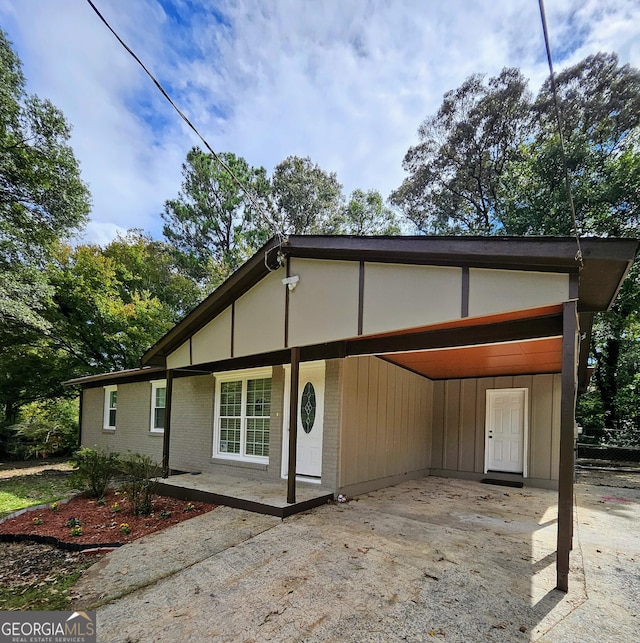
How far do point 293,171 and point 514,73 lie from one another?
1192 cm

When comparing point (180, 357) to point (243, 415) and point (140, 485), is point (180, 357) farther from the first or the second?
point (140, 485)

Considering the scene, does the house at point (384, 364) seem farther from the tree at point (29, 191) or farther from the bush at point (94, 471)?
the tree at point (29, 191)

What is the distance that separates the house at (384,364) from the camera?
3.43 m

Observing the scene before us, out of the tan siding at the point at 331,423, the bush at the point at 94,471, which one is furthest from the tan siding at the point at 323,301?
the bush at the point at 94,471

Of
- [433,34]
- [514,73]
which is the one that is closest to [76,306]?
[433,34]

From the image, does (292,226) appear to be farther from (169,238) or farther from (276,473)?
(276,473)

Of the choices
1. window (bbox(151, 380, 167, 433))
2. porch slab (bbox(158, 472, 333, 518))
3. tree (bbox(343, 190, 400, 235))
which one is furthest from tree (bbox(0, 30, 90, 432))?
tree (bbox(343, 190, 400, 235))

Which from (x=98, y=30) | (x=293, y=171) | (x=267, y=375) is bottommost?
(x=267, y=375)

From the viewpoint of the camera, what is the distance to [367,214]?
71.1 ft

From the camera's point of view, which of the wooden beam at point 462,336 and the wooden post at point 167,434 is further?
the wooden post at point 167,434

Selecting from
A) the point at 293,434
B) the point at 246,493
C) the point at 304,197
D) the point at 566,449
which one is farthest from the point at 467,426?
the point at 304,197

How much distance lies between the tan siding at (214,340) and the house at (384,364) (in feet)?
0.12

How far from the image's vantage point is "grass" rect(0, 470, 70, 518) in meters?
7.38

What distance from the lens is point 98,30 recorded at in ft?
10.8
